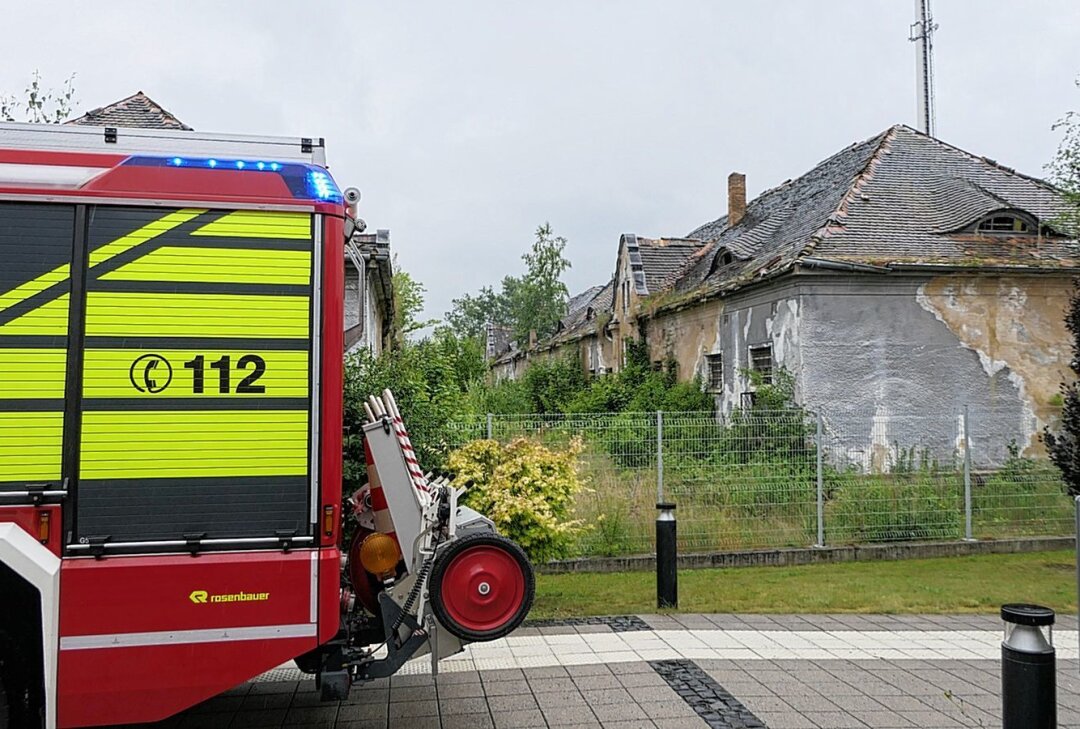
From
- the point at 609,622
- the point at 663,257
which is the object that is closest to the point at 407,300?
the point at 663,257

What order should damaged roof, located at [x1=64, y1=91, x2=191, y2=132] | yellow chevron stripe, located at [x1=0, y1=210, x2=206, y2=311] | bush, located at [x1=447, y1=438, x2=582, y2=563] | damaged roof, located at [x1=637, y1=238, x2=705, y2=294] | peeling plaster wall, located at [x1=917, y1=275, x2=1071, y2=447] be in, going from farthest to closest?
damaged roof, located at [x1=637, y1=238, x2=705, y2=294] < peeling plaster wall, located at [x1=917, y1=275, x2=1071, y2=447] < damaged roof, located at [x1=64, y1=91, x2=191, y2=132] < bush, located at [x1=447, y1=438, x2=582, y2=563] < yellow chevron stripe, located at [x1=0, y1=210, x2=206, y2=311]

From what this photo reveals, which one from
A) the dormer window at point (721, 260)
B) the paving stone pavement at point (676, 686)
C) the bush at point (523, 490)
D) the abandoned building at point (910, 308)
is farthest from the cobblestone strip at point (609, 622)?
the dormer window at point (721, 260)

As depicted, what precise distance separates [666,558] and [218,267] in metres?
5.37

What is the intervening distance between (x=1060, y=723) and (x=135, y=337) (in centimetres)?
579

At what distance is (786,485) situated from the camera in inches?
437

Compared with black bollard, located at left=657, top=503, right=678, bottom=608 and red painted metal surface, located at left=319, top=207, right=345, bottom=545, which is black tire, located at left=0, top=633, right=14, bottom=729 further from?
black bollard, located at left=657, top=503, right=678, bottom=608

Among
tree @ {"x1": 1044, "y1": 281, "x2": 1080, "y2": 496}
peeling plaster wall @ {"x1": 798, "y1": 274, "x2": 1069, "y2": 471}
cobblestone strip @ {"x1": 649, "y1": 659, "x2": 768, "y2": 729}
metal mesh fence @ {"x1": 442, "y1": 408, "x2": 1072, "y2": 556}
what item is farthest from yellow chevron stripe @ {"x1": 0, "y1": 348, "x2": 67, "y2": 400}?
peeling plaster wall @ {"x1": 798, "y1": 274, "x2": 1069, "y2": 471}

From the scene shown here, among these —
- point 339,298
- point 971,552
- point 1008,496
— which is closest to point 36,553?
point 339,298

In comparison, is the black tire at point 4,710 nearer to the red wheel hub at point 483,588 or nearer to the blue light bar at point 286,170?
the red wheel hub at point 483,588

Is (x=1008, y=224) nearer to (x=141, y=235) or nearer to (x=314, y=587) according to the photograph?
(x=314, y=587)

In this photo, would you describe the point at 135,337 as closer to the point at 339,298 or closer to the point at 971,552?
the point at 339,298

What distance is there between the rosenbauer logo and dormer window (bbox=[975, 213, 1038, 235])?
1639cm

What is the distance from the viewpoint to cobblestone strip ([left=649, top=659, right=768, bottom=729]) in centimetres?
499

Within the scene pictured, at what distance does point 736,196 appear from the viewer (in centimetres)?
2344
